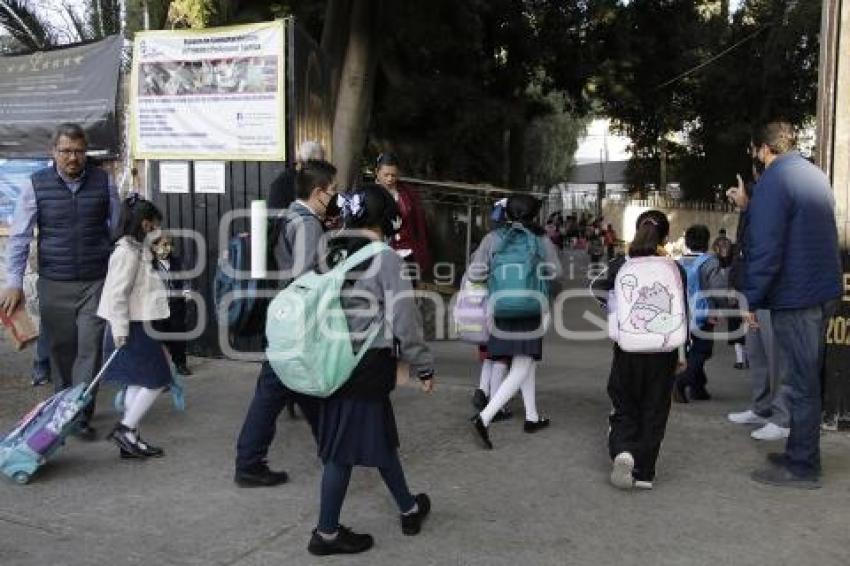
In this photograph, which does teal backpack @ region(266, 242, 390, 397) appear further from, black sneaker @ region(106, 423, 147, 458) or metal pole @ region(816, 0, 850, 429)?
metal pole @ region(816, 0, 850, 429)

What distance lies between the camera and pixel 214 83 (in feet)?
25.2

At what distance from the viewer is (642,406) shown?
192 inches

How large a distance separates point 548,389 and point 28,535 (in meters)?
4.22

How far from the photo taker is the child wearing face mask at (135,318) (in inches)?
203

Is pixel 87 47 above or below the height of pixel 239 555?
above

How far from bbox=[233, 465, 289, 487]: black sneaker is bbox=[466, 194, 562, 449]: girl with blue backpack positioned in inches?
51.6

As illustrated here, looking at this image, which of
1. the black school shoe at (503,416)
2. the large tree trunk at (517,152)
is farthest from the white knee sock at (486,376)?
the large tree trunk at (517,152)

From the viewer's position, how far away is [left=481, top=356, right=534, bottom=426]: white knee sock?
5578 mm

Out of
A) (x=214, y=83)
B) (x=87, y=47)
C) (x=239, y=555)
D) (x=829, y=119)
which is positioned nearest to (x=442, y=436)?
(x=239, y=555)

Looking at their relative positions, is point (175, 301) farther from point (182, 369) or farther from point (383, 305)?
point (383, 305)

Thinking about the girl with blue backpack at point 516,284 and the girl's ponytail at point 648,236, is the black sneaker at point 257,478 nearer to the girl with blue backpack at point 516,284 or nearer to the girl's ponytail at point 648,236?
the girl with blue backpack at point 516,284

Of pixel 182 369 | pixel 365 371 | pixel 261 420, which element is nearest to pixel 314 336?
pixel 365 371

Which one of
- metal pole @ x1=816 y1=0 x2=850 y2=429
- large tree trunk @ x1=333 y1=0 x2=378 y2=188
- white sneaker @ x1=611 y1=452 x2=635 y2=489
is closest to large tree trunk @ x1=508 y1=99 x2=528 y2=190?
large tree trunk @ x1=333 y1=0 x2=378 y2=188

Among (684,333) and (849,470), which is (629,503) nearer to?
(684,333)
